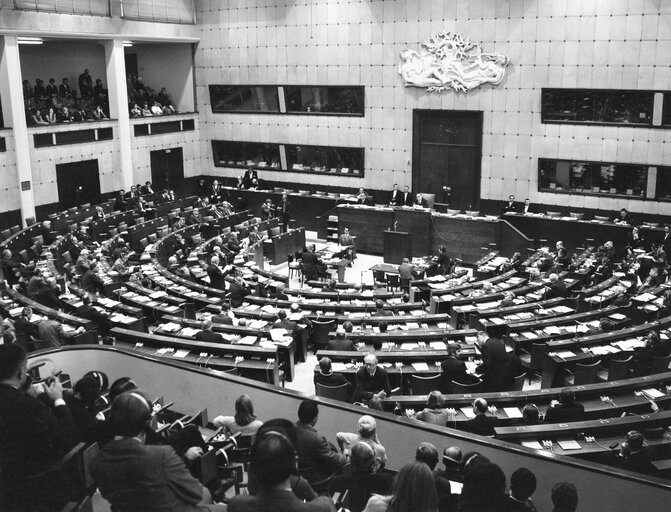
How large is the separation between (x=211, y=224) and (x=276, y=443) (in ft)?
66.9

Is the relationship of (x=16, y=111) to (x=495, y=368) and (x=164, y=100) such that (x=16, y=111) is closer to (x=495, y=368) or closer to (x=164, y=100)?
(x=164, y=100)

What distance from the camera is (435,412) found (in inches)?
331

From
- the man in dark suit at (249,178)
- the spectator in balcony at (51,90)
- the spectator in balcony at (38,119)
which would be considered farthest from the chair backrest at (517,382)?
the spectator in balcony at (51,90)

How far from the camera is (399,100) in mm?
24891

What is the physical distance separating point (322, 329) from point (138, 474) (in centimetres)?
1009

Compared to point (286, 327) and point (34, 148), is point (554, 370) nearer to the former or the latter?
point (286, 327)

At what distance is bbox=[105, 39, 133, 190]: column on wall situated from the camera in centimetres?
2616

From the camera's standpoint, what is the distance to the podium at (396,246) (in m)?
21.7

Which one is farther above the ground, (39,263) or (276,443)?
(276,443)

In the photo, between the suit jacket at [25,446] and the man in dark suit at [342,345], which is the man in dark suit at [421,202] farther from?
the suit jacket at [25,446]

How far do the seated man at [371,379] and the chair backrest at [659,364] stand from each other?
14.8 ft

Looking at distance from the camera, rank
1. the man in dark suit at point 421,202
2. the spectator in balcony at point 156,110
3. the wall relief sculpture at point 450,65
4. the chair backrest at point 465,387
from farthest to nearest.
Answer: the spectator in balcony at point 156,110
the man in dark suit at point 421,202
the wall relief sculpture at point 450,65
the chair backrest at point 465,387

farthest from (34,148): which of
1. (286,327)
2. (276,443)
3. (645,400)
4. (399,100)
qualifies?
(276,443)

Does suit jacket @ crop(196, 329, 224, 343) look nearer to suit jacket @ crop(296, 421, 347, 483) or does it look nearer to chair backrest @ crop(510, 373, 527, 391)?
chair backrest @ crop(510, 373, 527, 391)
